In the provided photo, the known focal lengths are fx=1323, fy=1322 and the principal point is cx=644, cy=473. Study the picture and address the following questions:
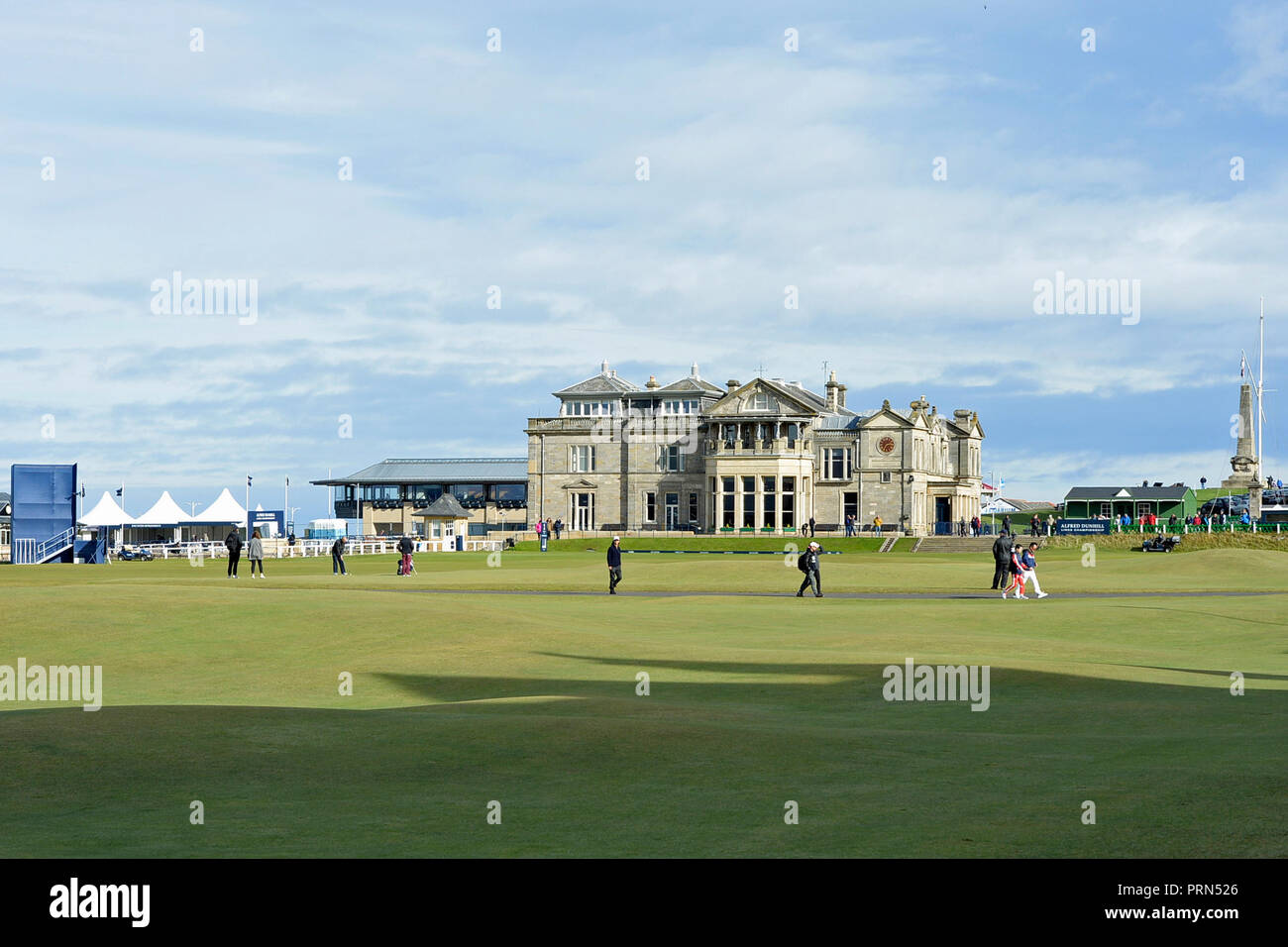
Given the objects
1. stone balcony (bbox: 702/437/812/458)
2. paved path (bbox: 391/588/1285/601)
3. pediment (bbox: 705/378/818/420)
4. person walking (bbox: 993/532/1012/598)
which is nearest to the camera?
person walking (bbox: 993/532/1012/598)

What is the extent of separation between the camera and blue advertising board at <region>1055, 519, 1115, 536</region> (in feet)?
331

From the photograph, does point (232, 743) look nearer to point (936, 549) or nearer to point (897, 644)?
point (897, 644)

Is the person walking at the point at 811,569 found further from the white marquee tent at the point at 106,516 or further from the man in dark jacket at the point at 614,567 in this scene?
the white marquee tent at the point at 106,516

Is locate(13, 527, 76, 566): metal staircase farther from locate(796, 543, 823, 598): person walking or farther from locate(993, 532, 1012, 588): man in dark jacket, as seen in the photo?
locate(993, 532, 1012, 588): man in dark jacket

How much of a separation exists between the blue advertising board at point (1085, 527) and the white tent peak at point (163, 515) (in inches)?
2699

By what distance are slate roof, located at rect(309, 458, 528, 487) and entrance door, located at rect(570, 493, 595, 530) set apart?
3054 cm

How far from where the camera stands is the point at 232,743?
47.9 ft

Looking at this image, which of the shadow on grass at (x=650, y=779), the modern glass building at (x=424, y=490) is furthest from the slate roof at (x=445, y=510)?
the shadow on grass at (x=650, y=779)

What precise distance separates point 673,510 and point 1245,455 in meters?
51.9

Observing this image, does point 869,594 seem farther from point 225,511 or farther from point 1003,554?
point 225,511

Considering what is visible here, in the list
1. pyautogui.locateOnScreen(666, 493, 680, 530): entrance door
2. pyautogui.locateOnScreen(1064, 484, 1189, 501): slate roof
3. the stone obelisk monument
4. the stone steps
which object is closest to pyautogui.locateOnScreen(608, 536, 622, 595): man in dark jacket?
the stone steps

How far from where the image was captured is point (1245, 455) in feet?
391
